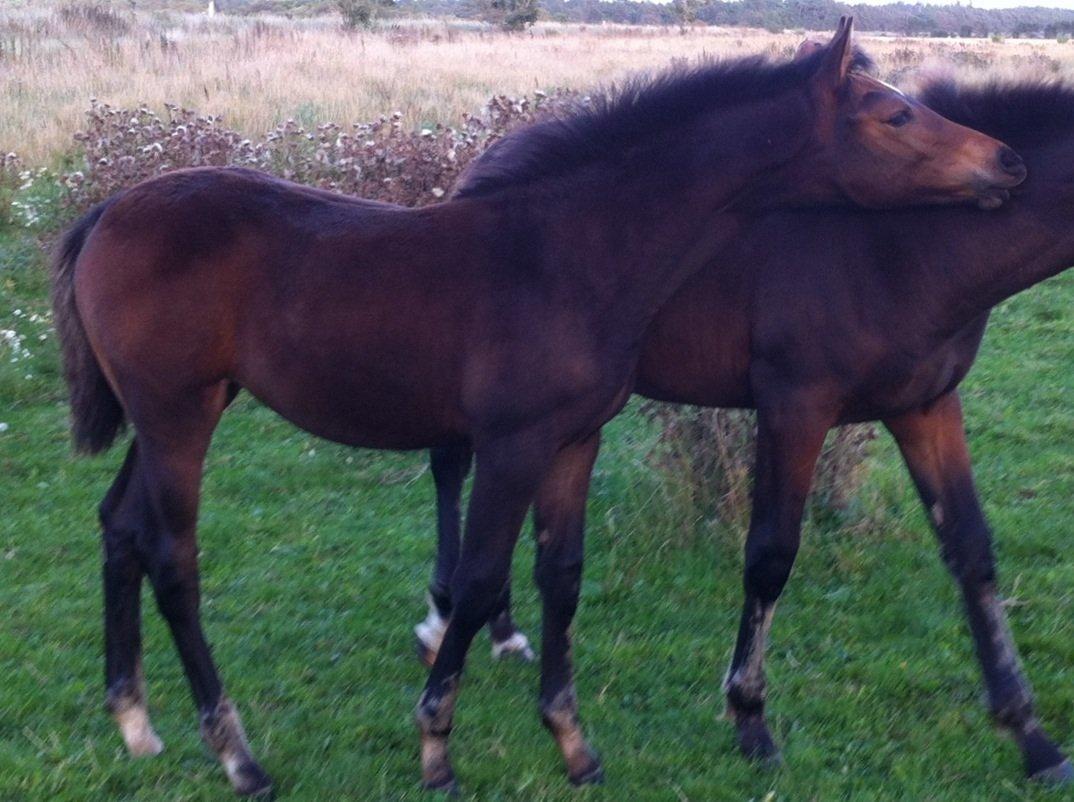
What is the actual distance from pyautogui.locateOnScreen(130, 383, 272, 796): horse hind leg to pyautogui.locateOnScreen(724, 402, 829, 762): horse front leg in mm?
1514

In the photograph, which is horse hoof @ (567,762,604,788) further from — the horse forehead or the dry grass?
the dry grass

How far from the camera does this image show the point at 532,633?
14.8 feet

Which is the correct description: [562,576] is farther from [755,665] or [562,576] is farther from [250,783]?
[250,783]

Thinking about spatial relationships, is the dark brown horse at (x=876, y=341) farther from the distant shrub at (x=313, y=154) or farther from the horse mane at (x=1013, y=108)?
the distant shrub at (x=313, y=154)

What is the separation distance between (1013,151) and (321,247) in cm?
200

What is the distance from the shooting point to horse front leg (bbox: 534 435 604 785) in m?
3.53

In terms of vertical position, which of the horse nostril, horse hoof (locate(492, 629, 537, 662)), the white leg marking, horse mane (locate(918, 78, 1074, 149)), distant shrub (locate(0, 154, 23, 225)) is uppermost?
horse mane (locate(918, 78, 1074, 149))

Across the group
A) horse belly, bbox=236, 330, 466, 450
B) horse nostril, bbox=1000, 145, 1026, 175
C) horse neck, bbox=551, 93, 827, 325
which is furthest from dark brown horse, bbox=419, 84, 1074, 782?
horse belly, bbox=236, 330, 466, 450

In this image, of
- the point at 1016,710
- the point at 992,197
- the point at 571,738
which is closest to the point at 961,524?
the point at 1016,710

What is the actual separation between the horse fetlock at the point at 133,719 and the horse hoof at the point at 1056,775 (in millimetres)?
2722

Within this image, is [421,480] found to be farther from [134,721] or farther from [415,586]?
[134,721]

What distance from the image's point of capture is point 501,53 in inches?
802

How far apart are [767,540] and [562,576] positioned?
2.18 ft

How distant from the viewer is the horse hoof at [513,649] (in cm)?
426
